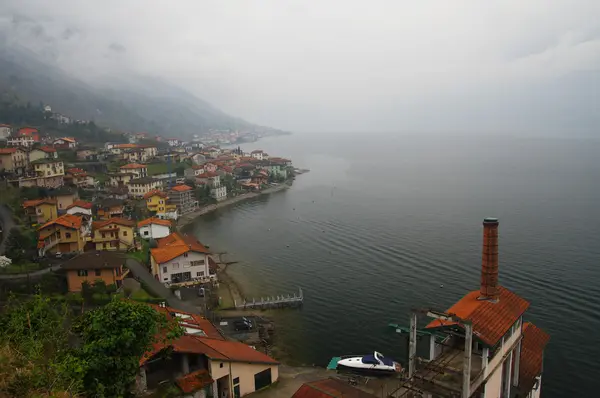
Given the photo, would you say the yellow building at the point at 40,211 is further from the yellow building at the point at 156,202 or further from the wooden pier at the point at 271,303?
the wooden pier at the point at 271,303

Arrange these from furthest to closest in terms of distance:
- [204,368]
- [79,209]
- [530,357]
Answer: [79,209], [530,357], [204,368]

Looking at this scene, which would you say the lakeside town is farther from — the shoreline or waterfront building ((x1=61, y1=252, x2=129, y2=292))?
the shoreline

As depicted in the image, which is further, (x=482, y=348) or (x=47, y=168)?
(x=47, y=168)

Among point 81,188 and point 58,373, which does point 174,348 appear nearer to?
point 58,373

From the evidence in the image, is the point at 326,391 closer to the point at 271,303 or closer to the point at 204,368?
the point at 204,368

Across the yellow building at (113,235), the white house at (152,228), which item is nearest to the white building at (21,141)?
the white house at (152,228)

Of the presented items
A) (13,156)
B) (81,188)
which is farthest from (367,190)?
(13,156)

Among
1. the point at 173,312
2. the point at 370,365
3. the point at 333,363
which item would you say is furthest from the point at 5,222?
the point at 370,365
